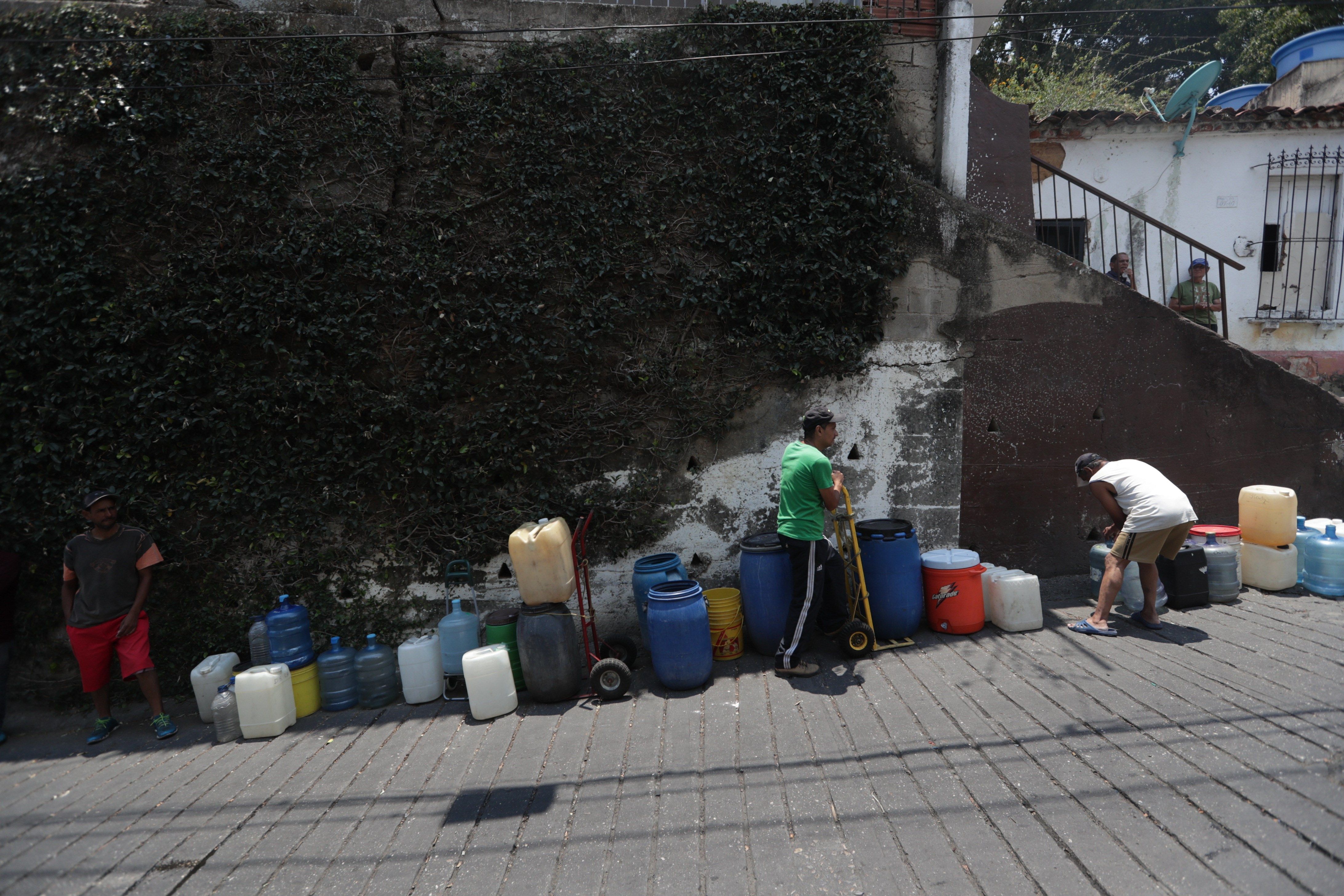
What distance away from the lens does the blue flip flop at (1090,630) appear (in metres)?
5.56

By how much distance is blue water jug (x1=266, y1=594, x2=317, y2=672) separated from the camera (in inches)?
214

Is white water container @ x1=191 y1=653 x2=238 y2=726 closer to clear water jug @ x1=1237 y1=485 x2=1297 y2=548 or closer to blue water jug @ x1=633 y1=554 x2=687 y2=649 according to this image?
blue water jug @ x1=633 y1=554 x2=687 y2=649

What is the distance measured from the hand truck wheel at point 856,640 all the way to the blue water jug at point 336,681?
12.6 feet

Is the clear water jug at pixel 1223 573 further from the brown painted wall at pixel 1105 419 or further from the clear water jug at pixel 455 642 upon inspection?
the clear water jug at pixel 455 642

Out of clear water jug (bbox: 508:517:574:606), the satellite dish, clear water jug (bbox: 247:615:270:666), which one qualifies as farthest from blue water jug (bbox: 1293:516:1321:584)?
clear water jug (bbox: 247:615:270:666)

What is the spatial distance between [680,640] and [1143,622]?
3.87 m

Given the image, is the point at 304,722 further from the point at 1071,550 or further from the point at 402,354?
the point at 1071,550

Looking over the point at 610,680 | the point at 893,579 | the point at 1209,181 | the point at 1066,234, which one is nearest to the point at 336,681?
the point at 610,680

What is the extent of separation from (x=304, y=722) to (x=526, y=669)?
68.6 inches

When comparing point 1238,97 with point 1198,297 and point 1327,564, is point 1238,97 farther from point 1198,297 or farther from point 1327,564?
point 1327,564

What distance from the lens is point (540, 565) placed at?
5.12 meters

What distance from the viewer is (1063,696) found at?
459cm

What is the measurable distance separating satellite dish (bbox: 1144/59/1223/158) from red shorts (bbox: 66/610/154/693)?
12.3 m

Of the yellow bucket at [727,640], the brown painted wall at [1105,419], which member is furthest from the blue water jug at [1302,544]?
the yellow bucket at [727,640]
